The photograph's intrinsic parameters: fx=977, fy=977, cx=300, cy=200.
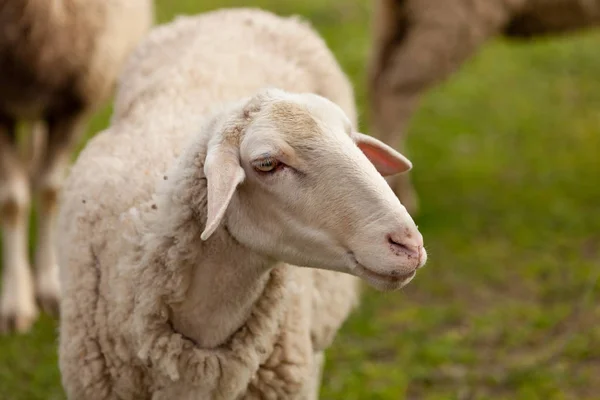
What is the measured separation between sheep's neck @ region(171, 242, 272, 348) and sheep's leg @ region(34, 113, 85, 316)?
7.12 feet

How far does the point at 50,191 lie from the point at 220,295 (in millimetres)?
2350

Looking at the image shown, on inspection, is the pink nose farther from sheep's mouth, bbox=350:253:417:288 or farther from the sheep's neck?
the sheep's neck

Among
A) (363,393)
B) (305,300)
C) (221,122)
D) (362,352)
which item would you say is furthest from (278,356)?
(362,352)

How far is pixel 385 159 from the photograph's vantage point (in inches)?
112

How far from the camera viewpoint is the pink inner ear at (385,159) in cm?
280

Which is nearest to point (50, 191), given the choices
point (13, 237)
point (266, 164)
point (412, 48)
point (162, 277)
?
point (13, 237)

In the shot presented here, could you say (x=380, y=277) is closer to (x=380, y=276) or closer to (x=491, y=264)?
(x=380, y=276)

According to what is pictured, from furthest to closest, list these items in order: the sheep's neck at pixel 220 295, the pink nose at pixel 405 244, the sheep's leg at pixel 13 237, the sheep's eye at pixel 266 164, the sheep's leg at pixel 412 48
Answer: the sheep's leg at pixel 412 48 → the sheep's leg at pixel 13 237 → the sheep's neck at pixel 220 295 → the sheep's eye at pixel 266 164 → the pink nose at pixel 405 244

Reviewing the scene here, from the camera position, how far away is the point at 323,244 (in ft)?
8.07

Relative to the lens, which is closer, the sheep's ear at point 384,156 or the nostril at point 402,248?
the nostril at point 402,248

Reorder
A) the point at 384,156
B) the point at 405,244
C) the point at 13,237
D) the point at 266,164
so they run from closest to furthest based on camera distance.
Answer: the point at 405,244
the point at 266,164
the point at 384,156
the point at 13,237

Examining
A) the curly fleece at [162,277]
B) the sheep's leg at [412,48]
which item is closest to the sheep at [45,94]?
the curly fleece at [162,277]

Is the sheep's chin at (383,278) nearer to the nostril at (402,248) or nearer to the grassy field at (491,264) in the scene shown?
the nostril at (402,248)

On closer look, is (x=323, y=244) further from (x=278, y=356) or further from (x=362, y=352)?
(x=362, y=352)
